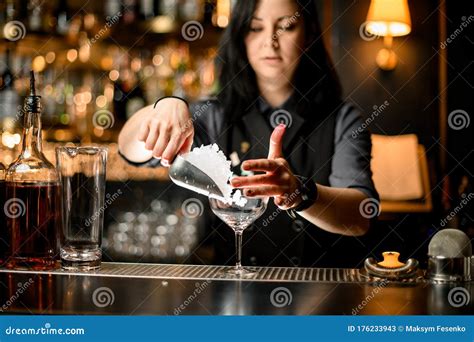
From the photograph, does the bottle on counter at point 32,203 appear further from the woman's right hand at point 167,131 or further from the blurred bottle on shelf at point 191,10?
the blurred bottle on shelf at point 191,10

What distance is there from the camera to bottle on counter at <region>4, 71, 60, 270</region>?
1604 mm

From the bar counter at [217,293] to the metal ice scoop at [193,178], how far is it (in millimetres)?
210

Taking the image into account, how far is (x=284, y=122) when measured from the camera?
276 centimetres

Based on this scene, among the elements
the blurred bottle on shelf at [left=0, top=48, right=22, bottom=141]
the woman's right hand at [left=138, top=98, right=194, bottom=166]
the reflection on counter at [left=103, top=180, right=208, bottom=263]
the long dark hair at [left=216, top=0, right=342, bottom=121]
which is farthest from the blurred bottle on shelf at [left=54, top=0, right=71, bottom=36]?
the woman's right hand at [left=138, top=98, right=194, bottom=166]

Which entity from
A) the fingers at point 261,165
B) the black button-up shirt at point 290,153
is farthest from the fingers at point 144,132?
the black button-up shirt at point 290,153

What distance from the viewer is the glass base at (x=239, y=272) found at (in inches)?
62.2

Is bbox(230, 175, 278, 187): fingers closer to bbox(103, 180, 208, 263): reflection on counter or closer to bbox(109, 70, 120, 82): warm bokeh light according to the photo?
bbox(103, 180, 208, 263): reflection on counter

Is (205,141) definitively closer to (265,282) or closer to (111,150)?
(111,150)

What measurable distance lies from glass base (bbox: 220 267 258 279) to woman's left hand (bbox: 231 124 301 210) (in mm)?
196

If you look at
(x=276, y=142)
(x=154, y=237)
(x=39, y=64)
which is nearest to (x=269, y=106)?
(x=154, y=237)

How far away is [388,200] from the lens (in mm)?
3305

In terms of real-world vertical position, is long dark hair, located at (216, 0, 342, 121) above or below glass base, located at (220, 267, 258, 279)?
above

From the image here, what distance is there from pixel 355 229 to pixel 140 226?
1.03 metres

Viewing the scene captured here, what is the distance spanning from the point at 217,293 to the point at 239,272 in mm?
246
